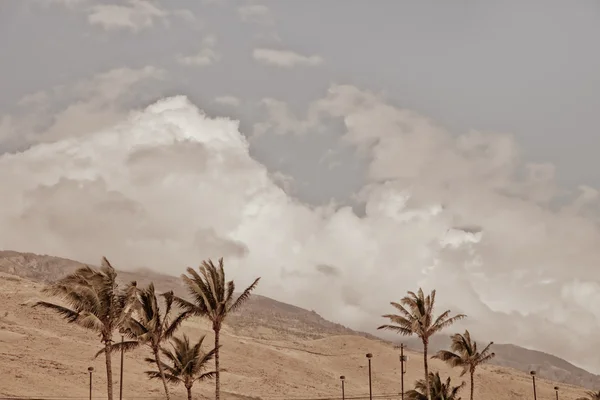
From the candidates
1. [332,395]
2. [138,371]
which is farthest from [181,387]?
[332,395]

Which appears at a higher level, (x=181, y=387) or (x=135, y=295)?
(x=135, y=295)

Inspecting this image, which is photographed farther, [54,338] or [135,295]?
[54,338]

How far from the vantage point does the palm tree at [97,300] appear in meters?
40.3

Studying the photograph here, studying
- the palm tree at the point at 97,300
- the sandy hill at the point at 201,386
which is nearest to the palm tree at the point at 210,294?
the palm tree at the point at 97,300

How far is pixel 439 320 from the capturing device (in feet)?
197

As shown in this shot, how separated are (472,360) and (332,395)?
7603 cm

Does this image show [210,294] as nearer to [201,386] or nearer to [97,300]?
[97,300]

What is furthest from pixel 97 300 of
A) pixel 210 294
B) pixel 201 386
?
pixel 201 386

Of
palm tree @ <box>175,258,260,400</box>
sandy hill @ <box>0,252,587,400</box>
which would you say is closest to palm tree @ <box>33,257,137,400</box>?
palm tree @ <box>175,258,260,400</box>

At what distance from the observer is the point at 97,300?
133 feet

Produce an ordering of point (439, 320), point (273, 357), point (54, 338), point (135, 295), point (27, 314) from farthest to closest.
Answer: point (273, 357) < point (27, 314) < point (54, 338) < point (439, 320) < point (135, 295)

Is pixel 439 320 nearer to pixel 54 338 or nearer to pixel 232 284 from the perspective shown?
pixel 232 284

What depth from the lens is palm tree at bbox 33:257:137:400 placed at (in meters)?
40.3

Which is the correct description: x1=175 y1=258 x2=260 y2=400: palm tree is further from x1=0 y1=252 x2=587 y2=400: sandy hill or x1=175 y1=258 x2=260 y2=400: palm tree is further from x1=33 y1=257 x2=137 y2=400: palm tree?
x1=0 y1=252 x2=587 y2=400: sandy hill
